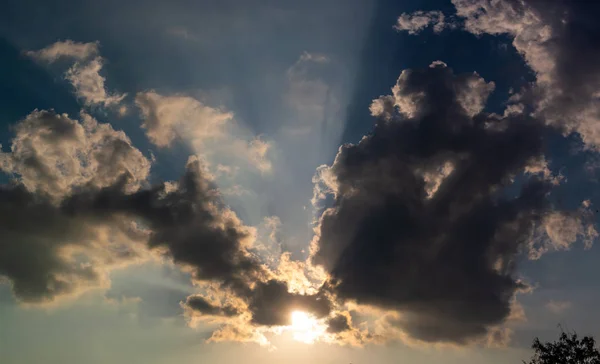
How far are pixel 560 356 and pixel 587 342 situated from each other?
22.8 ft

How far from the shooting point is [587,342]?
92125 millimetres

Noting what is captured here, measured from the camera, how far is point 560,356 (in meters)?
94.6
